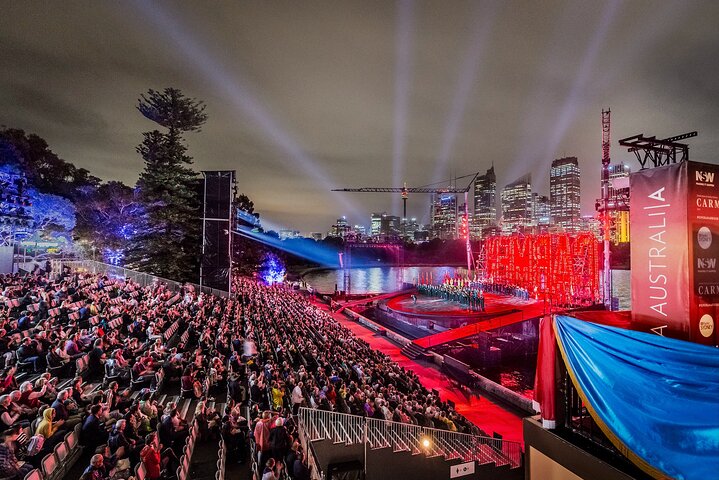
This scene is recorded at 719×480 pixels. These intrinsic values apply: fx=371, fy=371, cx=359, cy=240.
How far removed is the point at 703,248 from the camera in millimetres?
4660

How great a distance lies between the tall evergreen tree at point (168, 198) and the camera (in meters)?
26.3

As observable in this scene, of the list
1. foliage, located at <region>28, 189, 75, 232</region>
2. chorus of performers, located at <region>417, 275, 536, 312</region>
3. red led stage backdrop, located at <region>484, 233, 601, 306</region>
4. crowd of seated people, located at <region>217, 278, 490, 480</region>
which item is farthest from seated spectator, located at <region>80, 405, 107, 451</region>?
red led stage backdrop, located at <region>484, 233, 601, 306</region>

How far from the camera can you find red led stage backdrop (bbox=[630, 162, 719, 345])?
4.61 m

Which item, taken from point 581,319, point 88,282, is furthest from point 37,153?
point 581,319

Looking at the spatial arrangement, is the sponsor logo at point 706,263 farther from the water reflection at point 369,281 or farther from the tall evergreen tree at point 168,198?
the water reflection at point 369,281

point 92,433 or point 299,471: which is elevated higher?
point 92,433

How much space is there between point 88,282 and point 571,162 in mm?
172487

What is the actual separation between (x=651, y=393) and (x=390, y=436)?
18.4ft

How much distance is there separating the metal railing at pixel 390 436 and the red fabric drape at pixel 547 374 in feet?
11.9

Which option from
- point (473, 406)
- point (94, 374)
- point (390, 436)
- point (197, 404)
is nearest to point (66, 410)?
point (197, 404)

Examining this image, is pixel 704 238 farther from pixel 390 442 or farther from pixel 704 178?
pixel 390 442

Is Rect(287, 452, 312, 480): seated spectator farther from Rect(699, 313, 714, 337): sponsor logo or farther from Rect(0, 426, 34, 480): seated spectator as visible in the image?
Rect(699, 313, 714, 337): sponsor logo

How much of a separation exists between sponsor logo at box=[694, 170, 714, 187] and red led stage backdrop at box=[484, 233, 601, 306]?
26.8 m

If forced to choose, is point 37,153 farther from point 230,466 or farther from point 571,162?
point 571,162
